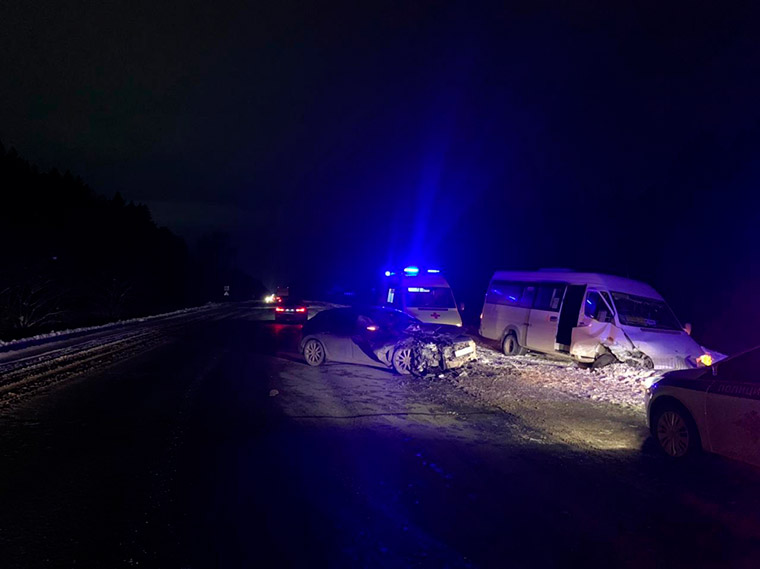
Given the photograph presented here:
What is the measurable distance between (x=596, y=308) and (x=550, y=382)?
2.97 m

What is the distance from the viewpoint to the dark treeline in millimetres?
24812

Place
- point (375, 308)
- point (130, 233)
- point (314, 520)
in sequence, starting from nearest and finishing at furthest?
point (314, 520)
point (375, 308)
point (130, 233)

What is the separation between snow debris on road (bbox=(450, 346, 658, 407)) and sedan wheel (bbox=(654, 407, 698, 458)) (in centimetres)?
279

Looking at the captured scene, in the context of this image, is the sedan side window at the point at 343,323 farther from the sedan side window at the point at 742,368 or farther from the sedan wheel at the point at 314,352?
the sedan side window at the point at 742,368

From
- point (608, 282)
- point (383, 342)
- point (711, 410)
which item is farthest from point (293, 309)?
point (711, 410)

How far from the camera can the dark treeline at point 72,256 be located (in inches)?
977

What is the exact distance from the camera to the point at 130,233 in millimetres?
41750

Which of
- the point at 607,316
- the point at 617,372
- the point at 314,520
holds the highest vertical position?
the point at 607,316

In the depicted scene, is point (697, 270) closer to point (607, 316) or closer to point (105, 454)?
point (607, 316)

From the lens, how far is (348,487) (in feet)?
17.6

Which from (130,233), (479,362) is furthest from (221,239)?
(479,362)

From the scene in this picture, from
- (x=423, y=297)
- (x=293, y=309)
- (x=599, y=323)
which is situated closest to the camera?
(x=599, y=323)

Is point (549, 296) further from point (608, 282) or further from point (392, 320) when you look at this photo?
point (392, 320)

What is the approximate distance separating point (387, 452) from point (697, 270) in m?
26.9
